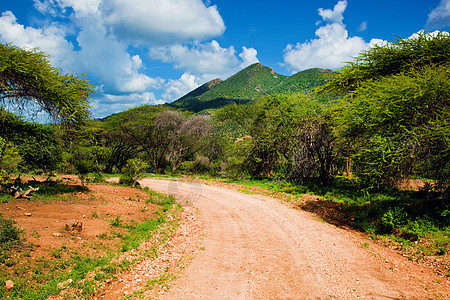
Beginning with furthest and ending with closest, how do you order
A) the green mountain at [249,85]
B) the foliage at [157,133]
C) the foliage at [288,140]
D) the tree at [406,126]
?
the green mountain at [249,85] → the foliage at [157,133] → the foliage at [288,140] → the tree at [406,126]

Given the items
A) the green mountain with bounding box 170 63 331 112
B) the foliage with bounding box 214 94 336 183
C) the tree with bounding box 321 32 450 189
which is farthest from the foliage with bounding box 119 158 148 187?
the green mountain with bounding box 170 63 331 112

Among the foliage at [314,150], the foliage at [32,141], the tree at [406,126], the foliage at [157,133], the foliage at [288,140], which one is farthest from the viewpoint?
the foliage at [157,133]

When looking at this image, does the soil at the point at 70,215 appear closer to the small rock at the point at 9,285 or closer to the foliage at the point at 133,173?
the small rock at the point at 9,285

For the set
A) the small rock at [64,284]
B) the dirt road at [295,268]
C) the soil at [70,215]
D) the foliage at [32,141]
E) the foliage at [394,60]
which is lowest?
the dirt road at [295,268]

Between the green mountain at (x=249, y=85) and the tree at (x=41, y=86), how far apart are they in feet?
210

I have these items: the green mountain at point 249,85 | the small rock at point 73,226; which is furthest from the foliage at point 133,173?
the green mountain at point 249,85

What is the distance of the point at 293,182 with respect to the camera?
17094 millimetres

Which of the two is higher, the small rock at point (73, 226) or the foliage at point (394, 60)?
the foliage at point (394, 60)

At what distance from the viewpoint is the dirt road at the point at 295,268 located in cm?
474

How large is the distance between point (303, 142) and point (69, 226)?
1443 cm

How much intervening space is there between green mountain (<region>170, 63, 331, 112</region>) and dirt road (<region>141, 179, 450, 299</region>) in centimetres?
6798

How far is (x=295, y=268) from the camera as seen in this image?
5.69 meters

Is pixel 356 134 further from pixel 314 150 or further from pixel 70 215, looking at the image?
pixel 70 215

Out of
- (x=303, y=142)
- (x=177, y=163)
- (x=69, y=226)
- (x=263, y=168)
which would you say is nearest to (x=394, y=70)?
(x=303, y=142)
